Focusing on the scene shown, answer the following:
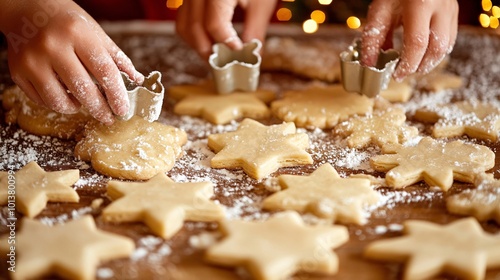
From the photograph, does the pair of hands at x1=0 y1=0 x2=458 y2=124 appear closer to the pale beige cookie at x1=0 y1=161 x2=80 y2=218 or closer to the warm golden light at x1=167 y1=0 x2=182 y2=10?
the pale beige cookie at x1=0 y1=161 x2=80 y2=218

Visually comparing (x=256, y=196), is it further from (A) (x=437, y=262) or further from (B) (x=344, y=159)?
(A) (x=437, y=262)

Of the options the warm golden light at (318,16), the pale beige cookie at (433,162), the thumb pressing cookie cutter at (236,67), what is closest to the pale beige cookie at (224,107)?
the thumb pressing cookie cutter at (236,67)

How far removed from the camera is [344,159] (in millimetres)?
1404

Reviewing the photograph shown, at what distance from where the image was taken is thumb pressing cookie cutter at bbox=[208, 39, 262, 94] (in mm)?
1643

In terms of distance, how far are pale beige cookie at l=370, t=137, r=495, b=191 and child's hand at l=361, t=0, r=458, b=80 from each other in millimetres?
230

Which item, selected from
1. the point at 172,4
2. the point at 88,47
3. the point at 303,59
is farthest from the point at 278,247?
the point at 172,4

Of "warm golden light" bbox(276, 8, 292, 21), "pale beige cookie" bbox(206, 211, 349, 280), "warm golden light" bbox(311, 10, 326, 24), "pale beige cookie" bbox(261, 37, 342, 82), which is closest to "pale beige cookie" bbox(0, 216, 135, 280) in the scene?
"pale beige cookie" bbox(206, 211, 349, 280)

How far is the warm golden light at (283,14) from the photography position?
2.69 metres

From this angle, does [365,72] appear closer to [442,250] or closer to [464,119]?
[464,119]

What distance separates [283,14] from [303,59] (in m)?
0.82

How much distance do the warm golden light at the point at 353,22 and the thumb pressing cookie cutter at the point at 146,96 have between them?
143 centimetres

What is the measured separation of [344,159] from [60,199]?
66 centimetres

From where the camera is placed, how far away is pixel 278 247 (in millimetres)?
1001

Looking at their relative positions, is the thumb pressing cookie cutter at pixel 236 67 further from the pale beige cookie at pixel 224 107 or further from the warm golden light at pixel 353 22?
the warm golden light at pixel 353 22
